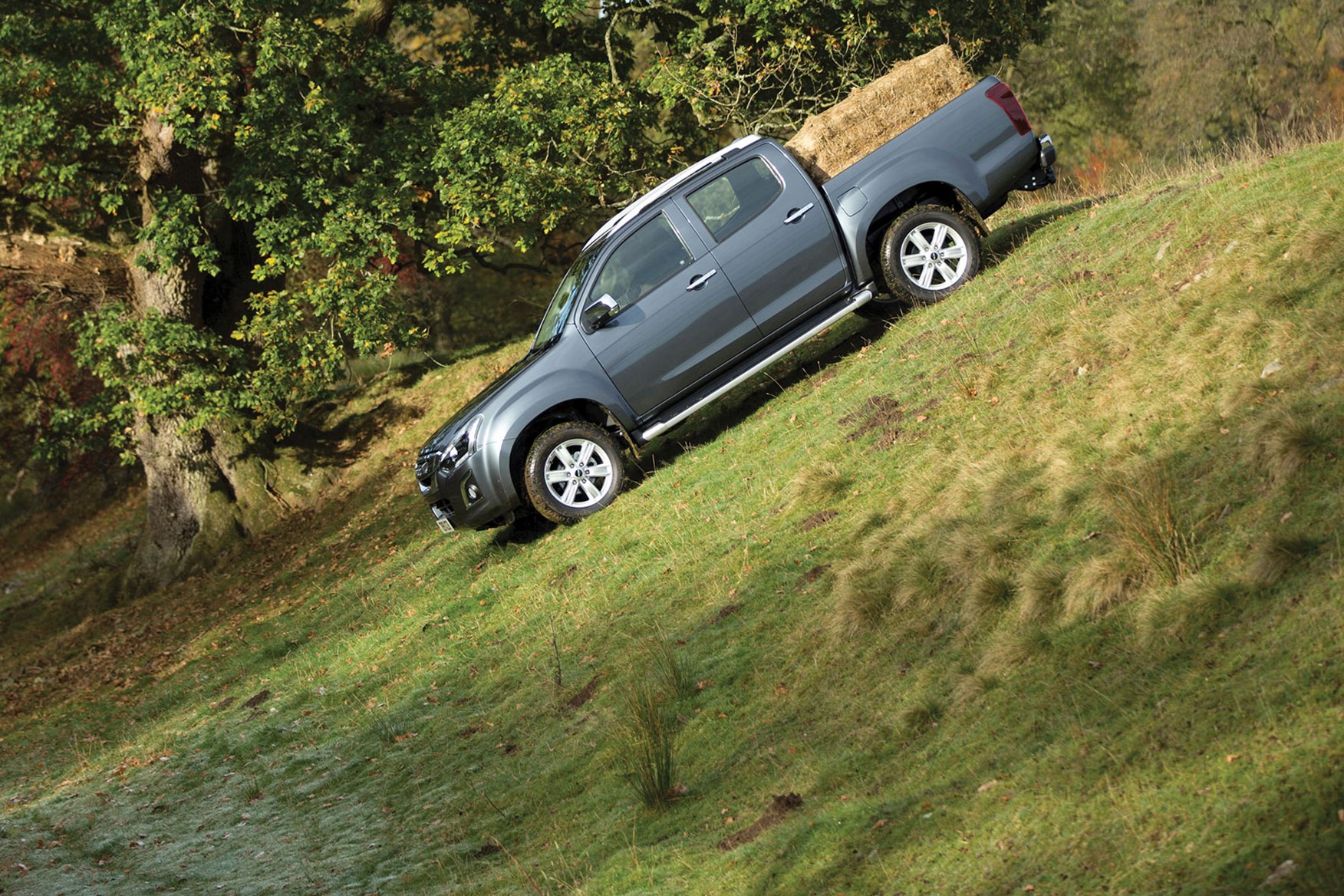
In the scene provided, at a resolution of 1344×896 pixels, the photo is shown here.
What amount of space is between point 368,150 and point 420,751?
10.7 m

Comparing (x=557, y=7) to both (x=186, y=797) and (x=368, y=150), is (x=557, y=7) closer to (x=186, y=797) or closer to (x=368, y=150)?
(x=368, y=150)

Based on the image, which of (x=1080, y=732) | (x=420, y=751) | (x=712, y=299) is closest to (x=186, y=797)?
(x=420, y=751)

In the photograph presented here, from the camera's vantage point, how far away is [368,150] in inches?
713

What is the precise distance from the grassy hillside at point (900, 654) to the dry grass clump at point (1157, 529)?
0.02 m

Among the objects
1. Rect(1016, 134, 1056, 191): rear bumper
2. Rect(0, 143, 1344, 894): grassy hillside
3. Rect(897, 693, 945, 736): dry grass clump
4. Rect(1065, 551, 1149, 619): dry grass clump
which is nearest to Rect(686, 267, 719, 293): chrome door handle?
Rect(0, 143, 1344, 894): grassy hillside

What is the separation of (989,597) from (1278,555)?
146 centimetres

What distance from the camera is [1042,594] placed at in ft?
21.5

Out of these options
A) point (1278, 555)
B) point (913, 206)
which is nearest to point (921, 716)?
point (1278, 555)

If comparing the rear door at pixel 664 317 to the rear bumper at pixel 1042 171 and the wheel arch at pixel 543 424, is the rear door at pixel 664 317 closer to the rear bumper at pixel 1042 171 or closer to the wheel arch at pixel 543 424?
the wheel arch at pixel 543 424

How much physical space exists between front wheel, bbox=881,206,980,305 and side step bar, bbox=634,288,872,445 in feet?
1.36

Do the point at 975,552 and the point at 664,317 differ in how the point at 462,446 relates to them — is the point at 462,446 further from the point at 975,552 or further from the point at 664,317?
the point at 975,552

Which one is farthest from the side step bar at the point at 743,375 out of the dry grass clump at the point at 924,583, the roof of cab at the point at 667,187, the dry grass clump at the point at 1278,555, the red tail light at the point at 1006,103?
the dry grass clump at the point at 1278,555

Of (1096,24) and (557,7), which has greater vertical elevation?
(557,7)

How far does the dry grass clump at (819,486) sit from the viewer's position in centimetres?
944
